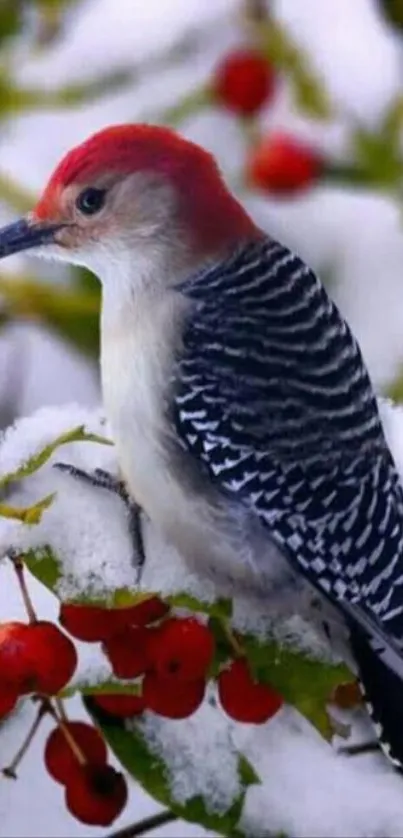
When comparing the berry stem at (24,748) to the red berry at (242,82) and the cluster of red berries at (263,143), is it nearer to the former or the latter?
the cluster of red berries at (263,143)

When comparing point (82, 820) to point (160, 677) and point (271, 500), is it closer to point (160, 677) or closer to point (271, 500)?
point (160, 677)

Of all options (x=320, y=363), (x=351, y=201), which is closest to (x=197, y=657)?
(x=320, y=363)

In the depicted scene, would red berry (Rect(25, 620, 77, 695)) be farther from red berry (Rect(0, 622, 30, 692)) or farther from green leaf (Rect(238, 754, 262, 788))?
green leaf (Rect(238, 754, 262, 788))

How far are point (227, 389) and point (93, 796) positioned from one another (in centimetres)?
42

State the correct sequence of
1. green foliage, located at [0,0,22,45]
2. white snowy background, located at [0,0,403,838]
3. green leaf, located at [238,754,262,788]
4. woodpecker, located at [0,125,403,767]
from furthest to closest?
white snowy background, located at [0,0,403,838] < green foliage, located at [0,0,22,45] < woodpecker, located at [0,125,403,767] < green leaf, located at [238,754,262,788]

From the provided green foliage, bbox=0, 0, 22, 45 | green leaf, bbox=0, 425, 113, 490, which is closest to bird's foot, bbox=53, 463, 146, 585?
green leaf, bbox=0, 425, 113, 490

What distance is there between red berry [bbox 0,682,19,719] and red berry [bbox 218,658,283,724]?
0.15 m

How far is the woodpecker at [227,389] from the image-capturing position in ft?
5.78

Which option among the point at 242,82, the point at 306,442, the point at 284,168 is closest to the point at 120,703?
the point at 306,442

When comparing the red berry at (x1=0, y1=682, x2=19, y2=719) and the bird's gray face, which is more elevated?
the bird's gray face

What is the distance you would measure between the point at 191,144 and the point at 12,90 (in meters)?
Result: 1.02

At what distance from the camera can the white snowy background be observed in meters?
3.31

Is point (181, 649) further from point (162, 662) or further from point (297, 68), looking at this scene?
point (297, 68)

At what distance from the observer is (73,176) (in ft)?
5.83
